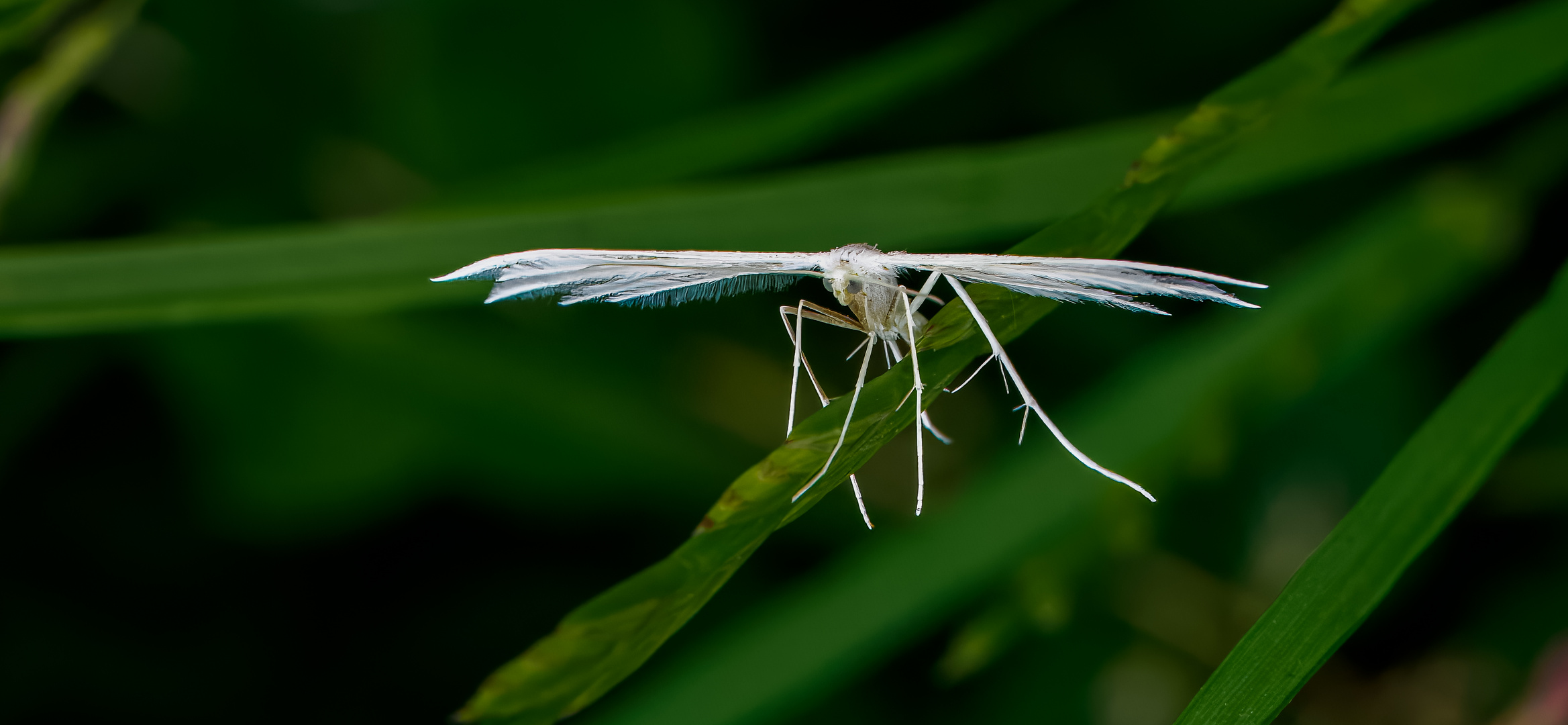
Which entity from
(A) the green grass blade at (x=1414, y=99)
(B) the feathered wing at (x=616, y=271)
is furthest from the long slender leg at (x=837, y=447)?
(A) the green grass blade at (x=1414, y=99)

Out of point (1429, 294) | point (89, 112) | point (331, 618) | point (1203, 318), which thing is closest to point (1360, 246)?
point (1429, 294)

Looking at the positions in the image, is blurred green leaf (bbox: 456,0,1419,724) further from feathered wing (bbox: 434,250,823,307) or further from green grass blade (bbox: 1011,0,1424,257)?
feathered wing (bbox: 434,250,823,307)

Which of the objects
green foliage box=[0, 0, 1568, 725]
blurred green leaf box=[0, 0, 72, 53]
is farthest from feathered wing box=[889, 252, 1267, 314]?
blurred green leaf box=[0, 0, 72, 53]

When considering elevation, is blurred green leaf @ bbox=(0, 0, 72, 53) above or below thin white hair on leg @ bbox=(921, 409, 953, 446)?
above

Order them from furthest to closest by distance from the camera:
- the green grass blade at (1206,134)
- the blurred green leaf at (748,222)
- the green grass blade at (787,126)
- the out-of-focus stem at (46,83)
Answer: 1. the green grass blade at (787,126)
2. the out-of-focus stem at (46,83)
3. the blurred green leaf at (748,222)
4. the green grass blade at (1206,134)

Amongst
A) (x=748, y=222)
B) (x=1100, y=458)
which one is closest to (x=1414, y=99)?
(x=1100, y=458)

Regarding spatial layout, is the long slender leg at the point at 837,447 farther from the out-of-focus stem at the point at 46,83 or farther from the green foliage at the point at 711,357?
the out-of-focus stem at the point at 46,83

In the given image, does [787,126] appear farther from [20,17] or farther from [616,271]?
[20,17]
